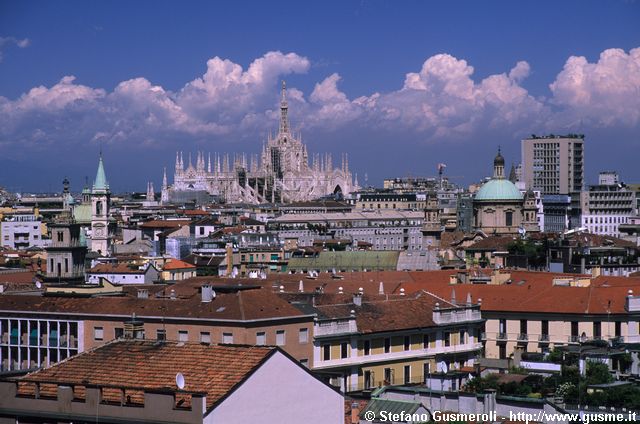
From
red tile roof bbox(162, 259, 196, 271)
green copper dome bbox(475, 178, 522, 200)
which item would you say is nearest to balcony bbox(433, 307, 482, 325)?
red tile roof bbox(162, 259, 196, 271)

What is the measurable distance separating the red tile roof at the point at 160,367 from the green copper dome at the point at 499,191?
11440cm

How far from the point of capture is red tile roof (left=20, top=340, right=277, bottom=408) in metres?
23.0

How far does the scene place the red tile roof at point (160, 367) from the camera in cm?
2298

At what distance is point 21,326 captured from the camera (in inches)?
1871

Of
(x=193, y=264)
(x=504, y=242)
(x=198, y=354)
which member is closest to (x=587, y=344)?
(x=198, y=354)

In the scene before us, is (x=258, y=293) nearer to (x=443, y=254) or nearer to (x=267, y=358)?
(x=267, y=358)

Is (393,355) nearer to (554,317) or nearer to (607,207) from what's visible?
(554,317)

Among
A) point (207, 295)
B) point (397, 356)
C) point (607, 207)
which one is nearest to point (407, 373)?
point (397, 356)

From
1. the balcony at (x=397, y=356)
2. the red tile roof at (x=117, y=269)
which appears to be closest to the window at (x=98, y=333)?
the balcony at (x=397, y=356)

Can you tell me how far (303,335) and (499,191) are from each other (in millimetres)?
97220

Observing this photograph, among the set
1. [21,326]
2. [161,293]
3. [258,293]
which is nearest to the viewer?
[258,293]

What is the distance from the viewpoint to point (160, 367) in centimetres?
2439

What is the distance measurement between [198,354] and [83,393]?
2085 mm

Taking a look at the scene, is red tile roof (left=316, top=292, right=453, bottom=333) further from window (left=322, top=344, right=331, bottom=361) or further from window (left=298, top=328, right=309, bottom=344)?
window (left=298, top=328, right=309, bottom=344)
